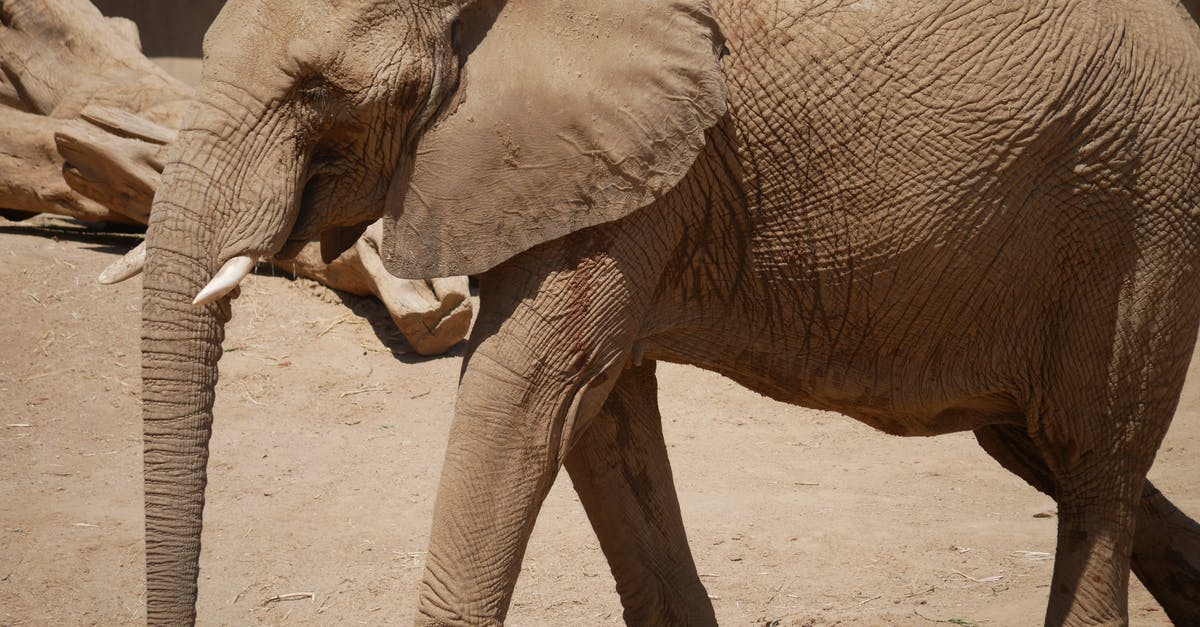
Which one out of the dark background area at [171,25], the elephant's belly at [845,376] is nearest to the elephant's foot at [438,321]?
the elephant's belly at [845,376]

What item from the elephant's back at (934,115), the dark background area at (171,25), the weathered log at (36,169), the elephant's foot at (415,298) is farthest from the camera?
the dark background area at (171,25)

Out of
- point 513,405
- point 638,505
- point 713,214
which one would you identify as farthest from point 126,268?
point 638,505

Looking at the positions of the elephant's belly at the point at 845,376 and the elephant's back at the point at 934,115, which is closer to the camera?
the elephant's back at the point at 934,115

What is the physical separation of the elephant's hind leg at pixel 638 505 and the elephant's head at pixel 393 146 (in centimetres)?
96

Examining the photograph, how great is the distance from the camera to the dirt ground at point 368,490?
5.01 meters

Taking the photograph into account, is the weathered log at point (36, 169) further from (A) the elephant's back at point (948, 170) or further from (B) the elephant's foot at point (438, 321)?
(A) the elephant's back at point (948, 170)

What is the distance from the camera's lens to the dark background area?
1081cm

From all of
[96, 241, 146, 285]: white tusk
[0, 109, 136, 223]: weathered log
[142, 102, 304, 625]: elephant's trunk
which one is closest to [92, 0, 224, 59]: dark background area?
[0, 109, 136, 223]: weathered log

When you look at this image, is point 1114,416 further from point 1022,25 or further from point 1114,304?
point 1022,25

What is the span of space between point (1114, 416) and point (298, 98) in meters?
2.24

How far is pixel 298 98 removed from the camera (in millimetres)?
2686

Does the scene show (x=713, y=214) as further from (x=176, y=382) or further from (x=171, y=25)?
(x=171, y=25)

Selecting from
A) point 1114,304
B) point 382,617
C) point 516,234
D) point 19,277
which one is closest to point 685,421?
point 382,617

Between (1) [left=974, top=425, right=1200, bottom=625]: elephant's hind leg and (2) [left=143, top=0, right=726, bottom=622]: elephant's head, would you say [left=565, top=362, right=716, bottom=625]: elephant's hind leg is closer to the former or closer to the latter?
(2) [left=143, top=0, right=726, bottom=622]: elephant's head
